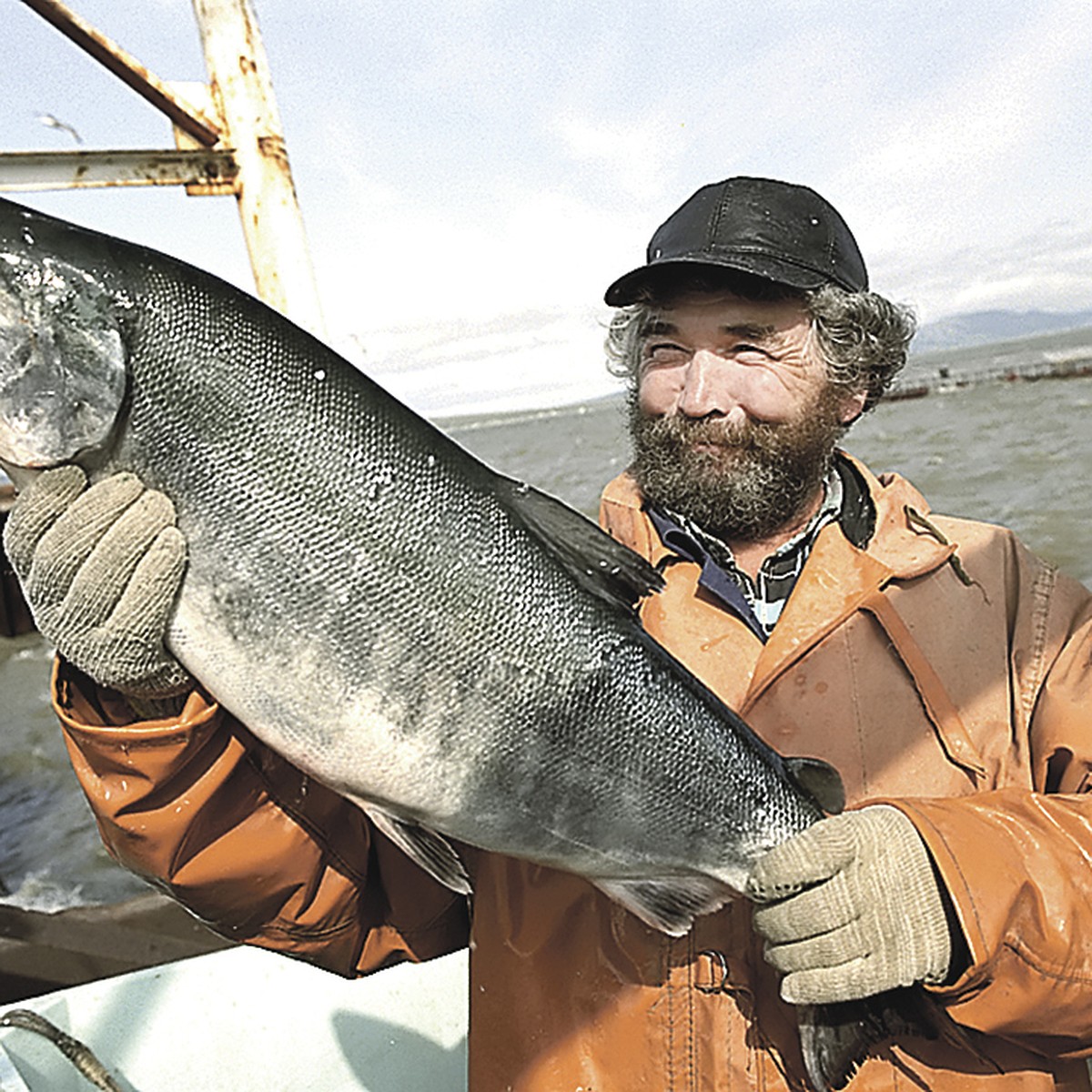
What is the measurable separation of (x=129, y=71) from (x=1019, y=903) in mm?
5468

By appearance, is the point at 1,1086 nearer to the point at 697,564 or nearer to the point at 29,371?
the point at 29,371

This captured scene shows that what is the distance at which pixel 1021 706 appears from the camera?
7.68ft

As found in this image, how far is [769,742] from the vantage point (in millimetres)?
2312

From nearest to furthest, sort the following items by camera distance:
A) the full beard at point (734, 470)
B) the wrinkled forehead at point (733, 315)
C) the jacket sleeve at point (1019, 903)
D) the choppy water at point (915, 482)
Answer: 1. the jacket sleeve at point (1019, 903)
2. the full beard at point (734, 470)
3. the wrinkled forehead at point (733, 315)
4. the choppy water at point (915, 482)

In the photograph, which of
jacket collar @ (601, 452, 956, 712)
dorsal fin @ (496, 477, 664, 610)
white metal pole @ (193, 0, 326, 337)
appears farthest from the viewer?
white metal pole @ (193, 0, 326, 337)

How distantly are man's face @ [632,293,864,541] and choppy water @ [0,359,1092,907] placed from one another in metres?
5.14

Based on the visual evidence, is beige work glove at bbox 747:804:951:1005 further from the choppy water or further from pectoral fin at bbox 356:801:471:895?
the choppy water

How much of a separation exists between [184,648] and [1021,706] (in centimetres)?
183

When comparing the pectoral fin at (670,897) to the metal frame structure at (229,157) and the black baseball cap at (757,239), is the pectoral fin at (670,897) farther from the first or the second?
the metal frame structure at (229,157)

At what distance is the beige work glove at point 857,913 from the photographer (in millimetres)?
1894

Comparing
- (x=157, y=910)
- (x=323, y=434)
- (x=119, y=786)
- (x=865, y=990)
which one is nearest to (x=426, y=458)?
(x=323, y=434)

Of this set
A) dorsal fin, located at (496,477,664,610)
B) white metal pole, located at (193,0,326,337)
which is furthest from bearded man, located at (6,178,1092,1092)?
white metal pole, located at (193,0,326,337)

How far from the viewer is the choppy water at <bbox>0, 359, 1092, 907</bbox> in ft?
22.4

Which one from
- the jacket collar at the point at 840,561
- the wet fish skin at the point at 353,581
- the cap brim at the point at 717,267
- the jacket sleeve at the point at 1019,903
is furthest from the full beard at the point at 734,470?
the jacket sleeve at the point at 1019,903
